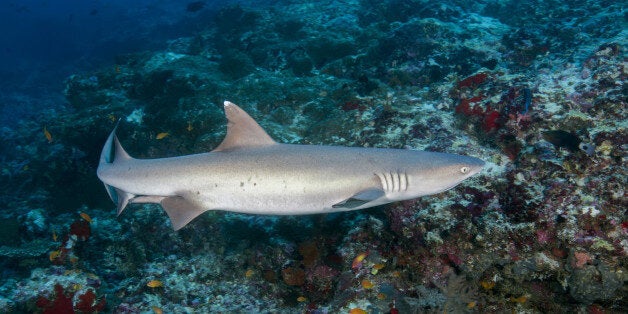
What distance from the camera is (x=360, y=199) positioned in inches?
134

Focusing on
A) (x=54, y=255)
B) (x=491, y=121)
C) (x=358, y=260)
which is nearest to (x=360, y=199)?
(x=358, y=260)

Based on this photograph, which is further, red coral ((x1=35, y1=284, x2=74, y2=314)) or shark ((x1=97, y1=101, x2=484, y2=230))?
red coral ((x1=35, y1=284, x2=74, y2=314))

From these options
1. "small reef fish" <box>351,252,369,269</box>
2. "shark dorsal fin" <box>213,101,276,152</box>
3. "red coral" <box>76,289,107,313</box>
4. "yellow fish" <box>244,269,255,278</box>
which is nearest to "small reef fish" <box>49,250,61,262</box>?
"red coral" <box>76,289,107,313</box>

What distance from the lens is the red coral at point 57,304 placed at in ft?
15.7

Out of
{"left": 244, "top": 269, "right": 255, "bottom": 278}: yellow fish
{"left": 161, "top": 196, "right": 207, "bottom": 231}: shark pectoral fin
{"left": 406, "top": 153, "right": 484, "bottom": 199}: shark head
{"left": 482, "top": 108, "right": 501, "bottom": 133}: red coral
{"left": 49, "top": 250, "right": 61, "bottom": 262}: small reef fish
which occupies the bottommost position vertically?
{"left": 244, "top": 269, "right": 255, "bottom": 278}: yellow fish

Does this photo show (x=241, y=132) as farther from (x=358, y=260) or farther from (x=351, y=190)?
(x=358, y=260)

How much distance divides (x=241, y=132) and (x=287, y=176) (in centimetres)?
83

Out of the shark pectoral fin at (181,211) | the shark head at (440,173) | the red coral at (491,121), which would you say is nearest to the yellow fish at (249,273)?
the shark pectoral fin at (181,211)

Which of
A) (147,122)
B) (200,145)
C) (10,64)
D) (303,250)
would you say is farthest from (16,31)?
(303,250)

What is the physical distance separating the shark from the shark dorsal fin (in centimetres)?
1

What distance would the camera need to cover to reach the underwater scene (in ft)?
12.1

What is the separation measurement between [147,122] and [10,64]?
39988mm

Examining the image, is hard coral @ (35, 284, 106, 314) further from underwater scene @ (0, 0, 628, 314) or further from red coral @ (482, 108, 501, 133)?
red coral @ (482, 108, 501, 133)

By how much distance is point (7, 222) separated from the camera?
7.59 m
